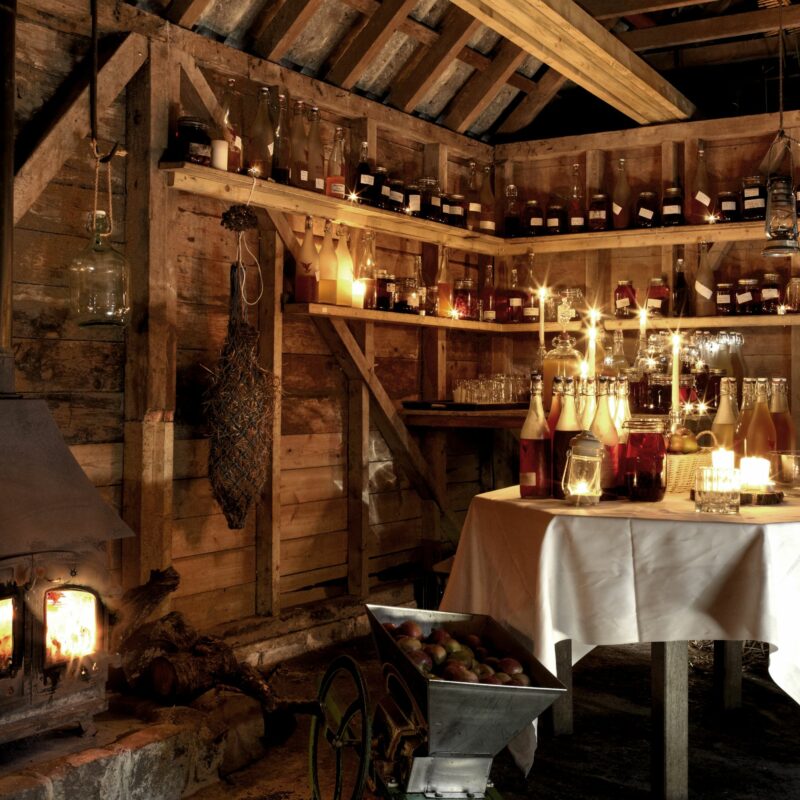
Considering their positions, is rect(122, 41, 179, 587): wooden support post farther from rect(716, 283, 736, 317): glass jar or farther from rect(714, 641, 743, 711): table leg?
rect(716, 283, 736, 317): glass jar

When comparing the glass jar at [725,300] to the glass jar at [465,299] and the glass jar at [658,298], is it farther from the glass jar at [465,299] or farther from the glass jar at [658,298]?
the glass jar at [465,299]

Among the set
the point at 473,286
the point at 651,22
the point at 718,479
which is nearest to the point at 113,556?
the point at 718,479

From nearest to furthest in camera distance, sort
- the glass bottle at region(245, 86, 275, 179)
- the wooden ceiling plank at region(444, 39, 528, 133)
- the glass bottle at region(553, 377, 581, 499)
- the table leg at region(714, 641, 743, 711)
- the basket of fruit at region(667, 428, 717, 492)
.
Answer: the glass bottle at region(553, 377, 581, 499)
the basket of fruit at region(667, 428, 717, 492)
the table leg at region(714, 641, 743, 711)
the glass bottle at region(245, 86, 275, 179)
the wooden ceiling plank at region(444, 39, 528, 133)

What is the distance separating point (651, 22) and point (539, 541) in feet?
12.8

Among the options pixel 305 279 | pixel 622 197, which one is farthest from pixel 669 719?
pixel 622 197

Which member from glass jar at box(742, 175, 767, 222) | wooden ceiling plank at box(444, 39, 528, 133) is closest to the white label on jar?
glass jar at box(742, 175, 767, 222)

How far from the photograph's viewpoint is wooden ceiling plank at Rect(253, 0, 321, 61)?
382 cm

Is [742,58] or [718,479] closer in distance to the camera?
[718,479]

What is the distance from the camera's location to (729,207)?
4.75 meters

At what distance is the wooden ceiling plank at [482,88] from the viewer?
4.90 metres

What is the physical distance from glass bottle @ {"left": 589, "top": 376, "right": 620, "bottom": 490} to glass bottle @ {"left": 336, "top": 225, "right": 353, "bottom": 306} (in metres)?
1.72

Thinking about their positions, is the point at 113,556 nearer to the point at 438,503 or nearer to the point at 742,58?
the point at 438,503

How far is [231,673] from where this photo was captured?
3076 mm

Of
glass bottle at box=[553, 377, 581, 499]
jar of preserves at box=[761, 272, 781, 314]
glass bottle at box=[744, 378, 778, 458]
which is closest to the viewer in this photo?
glass bottle at box=[553, 377, 581, 499]
